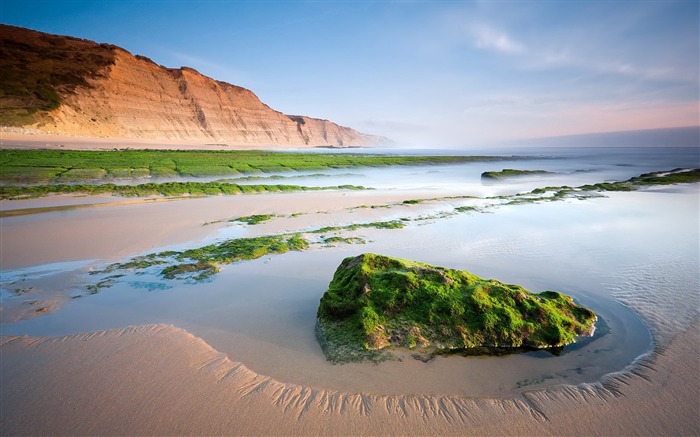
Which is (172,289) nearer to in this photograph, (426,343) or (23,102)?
(426,343)

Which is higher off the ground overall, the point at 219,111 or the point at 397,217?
the point at 219,111

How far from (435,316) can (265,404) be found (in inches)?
80.4

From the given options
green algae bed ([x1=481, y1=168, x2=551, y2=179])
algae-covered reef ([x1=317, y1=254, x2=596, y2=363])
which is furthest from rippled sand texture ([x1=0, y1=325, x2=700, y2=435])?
green algae bed ([x1=481, y1=168, x2=551, y2=179])

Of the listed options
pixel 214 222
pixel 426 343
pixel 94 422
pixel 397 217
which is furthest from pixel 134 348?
pixel 397 217

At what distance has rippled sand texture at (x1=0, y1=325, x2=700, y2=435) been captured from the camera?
2.71 metres

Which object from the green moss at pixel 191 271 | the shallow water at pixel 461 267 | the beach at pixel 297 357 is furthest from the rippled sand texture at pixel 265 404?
the green moss at pixel 191 271

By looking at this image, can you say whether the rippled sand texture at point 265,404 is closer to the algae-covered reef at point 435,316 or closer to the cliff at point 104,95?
the algae-covered reef at point 435,316

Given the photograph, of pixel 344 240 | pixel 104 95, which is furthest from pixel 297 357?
pixel 104 95

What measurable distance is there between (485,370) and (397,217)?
8.02m

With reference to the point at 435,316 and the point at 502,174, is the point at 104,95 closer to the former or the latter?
the point at 502,174

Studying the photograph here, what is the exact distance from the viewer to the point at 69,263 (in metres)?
6.64

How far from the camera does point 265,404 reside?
292cm

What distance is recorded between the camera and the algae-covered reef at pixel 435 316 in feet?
12.3

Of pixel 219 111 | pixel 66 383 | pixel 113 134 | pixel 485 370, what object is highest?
pixel 219 111
